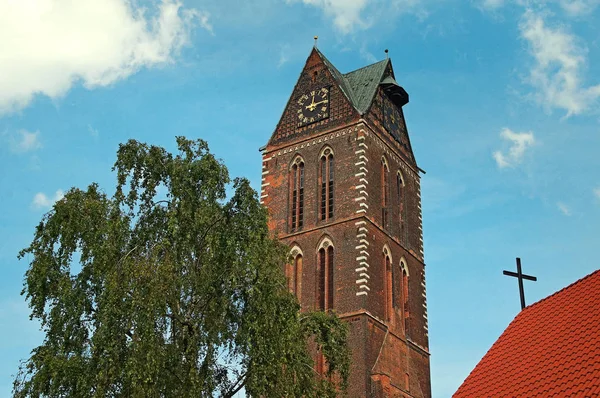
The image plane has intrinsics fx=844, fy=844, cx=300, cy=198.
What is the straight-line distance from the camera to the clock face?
4738cm

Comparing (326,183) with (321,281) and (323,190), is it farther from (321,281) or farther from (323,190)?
(321,281)

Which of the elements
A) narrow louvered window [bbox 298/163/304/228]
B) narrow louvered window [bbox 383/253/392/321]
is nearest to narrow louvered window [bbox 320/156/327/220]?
narrow louvered window [bbox 298/163/304/228]

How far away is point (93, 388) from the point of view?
19266 mm

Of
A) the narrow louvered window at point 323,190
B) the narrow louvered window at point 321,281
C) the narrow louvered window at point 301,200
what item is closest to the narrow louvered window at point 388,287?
the narrow louvered window at point 321,281

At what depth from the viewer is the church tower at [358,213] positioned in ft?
133

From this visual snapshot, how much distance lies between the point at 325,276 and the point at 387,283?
334 cm

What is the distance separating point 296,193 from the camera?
1804 inches

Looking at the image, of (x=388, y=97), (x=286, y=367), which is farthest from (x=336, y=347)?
(x=388, y=97)

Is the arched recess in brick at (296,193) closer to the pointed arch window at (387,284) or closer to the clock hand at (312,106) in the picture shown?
the clock hand at (312,106)

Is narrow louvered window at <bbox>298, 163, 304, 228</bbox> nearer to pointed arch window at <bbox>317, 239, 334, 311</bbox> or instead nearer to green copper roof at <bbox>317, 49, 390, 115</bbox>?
pointed arch window at <bbox>317, 239, 334, 311</bbox>

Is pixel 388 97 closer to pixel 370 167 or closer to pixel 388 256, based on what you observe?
pixel 370 167

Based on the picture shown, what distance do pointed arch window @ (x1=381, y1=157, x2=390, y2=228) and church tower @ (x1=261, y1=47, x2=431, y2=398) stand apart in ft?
0.21

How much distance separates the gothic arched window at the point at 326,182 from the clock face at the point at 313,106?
2.53 meters

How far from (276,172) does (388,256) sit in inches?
320
